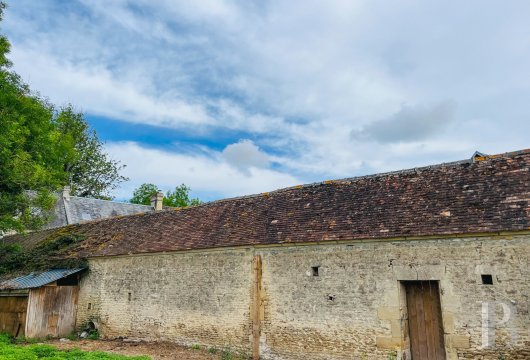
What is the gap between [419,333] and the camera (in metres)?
10.6

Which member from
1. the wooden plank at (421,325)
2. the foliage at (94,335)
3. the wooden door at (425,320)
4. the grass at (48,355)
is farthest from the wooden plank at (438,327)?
the foliage at (94,335)

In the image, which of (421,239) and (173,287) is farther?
(173,287)

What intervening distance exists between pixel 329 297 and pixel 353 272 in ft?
3.25

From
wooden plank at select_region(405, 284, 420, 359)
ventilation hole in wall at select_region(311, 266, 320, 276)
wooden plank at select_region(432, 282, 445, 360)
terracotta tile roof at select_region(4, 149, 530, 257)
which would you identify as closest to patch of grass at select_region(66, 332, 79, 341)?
terracotta tile roof at select_region(4, 149, 530, 257)

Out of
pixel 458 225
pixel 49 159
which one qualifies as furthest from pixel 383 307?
pixel 49 159

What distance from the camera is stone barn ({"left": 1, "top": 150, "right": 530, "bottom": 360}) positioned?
959cm

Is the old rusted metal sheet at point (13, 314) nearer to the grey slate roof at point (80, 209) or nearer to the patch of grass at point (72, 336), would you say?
the patch of grass at point (72, 336)

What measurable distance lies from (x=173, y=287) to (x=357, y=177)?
7621 millimetres

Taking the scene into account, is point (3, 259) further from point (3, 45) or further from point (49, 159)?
point (3, 45)

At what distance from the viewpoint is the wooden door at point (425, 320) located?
10.3 meters

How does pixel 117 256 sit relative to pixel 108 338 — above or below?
above

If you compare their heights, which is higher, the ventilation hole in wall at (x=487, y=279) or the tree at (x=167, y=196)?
the tree at (x=167, y=196)

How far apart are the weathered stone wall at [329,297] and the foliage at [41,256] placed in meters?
3.34

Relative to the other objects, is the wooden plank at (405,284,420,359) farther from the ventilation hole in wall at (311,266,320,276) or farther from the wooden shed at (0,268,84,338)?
the wooden shed at (0,268,84,338)
